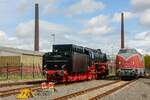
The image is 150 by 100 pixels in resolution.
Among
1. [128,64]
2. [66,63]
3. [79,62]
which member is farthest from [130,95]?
[128,64]

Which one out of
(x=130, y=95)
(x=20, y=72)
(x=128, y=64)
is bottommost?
(x=130, y=95)

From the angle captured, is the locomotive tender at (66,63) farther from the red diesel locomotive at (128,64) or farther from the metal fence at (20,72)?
the metal fence at (20,72)

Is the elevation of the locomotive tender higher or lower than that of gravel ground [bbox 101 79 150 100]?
higher

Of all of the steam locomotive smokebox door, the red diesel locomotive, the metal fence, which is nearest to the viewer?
the steam locomotive smokebox door

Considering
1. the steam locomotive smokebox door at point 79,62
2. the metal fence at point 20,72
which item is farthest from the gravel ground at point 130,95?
the metal fence at point 20,72

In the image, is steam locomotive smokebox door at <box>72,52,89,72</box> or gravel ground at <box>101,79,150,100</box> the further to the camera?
steam locomotive smokebox door at <box>72,52,89,72</box>

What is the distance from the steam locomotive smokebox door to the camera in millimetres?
34312

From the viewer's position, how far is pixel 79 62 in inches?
1435

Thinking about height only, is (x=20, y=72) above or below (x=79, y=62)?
below

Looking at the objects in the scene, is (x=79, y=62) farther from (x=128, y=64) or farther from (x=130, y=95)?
(x=130, y=95)

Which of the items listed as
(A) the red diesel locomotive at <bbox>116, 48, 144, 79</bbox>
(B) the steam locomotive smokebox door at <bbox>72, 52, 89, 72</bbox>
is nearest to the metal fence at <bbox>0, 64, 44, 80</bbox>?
(A) the red diesel locomotive at <bbox>116, 48, 144, 79</bbox>

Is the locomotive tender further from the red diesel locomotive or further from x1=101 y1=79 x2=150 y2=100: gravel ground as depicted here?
x1=101 y1=79 x2=150 y2=100: gravel ground

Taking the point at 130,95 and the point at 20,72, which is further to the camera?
the point at 20,72

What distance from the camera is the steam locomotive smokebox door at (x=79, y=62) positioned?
34312mm
